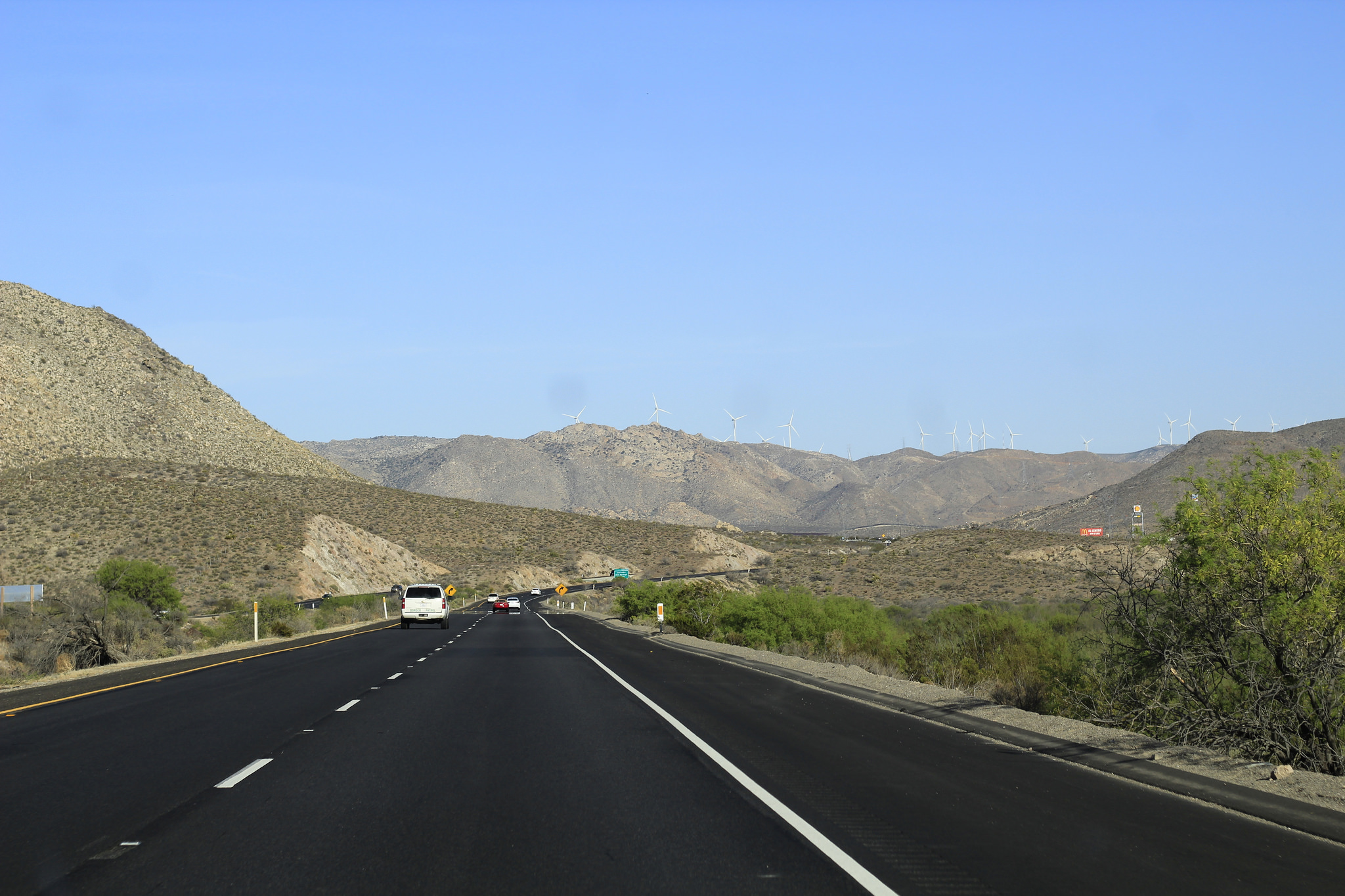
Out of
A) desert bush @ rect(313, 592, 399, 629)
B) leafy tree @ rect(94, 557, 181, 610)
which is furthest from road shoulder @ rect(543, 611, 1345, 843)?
leafy tree @ rect(94, 557, 181, 610)

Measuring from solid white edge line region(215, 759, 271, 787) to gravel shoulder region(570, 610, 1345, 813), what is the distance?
27.7 ft

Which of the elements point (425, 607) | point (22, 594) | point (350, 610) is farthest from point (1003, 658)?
point (350, 610)

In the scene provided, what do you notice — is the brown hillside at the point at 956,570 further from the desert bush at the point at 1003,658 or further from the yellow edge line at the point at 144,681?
the yellow edge line at the point at 144,681

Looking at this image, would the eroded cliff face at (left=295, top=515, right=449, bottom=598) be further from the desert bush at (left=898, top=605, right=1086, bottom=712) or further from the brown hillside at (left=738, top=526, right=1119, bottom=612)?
the desert bush at (left=898, top=605, right=1086, bottom=712)

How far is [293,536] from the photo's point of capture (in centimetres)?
8494

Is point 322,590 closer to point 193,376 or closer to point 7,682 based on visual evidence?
point 7,682

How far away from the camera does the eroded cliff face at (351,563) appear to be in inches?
3167

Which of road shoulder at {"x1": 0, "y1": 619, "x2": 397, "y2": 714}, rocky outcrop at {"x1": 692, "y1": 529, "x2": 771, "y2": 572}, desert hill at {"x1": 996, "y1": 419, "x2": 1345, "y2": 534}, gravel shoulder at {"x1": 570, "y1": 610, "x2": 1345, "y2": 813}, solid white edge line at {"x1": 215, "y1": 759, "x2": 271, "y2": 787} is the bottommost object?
gravel shoulder at {"x1": 570, "y1": 610, "x2": 1345, "y2": 813}

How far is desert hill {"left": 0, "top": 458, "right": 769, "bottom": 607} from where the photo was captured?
7481 centimetres

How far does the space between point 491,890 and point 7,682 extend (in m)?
19.4

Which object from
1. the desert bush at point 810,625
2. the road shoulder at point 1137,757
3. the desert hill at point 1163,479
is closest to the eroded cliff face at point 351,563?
the desert bush at point 810,625

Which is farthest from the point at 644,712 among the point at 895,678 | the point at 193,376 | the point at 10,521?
the point at 193,376

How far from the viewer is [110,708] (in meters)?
16.1

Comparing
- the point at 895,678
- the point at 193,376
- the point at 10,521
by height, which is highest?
the point at 193,376
